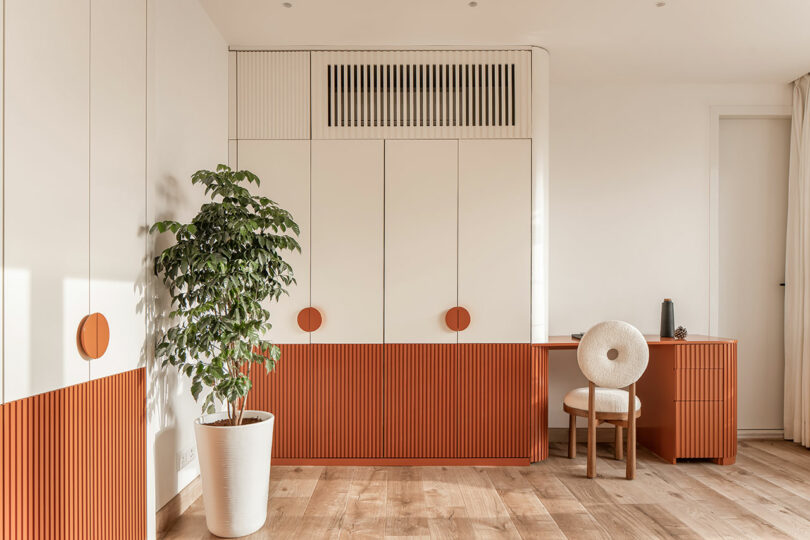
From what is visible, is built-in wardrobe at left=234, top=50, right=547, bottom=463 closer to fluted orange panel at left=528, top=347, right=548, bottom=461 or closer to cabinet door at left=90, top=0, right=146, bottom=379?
fluted orange panel at left=528, top=347, right=548, bottom=461

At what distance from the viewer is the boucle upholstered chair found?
11.6 feet

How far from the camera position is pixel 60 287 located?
79.0 inches

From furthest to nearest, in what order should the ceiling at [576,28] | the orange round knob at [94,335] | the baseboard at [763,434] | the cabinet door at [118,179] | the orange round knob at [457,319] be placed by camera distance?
the baseboard at [763,434]
the orange round knob at [457,319]
the ceiling at [576,28]
the cabinet door at [118,179]
the orange round knob at [94,335]

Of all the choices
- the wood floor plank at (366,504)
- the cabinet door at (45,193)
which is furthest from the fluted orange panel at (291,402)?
the cabinet door at (45,193)

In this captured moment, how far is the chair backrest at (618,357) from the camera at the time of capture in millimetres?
3539

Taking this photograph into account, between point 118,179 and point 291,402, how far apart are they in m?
1.97

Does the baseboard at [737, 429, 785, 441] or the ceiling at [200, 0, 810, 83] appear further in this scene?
the baseboard at [737, 429, 785, 441]

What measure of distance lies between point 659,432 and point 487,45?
2845 millimetres

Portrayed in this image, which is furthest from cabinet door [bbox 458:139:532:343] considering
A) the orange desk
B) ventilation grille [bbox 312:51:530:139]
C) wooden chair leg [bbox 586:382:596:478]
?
wooden chair leg [bbox 586:382:596:478]

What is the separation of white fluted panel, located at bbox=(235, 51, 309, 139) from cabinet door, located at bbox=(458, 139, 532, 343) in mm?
1110

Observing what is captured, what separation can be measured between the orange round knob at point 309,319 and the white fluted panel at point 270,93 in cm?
113

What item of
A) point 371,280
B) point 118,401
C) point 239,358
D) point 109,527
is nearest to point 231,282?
point 239,358

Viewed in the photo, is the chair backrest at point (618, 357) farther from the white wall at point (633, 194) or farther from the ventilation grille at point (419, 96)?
the ventilation grille at point (419, 96)

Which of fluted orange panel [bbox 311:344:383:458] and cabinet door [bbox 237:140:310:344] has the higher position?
cabinet door [bbox 237:140:310:344]
